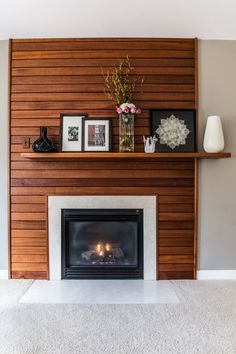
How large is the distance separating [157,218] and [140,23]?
187 cm

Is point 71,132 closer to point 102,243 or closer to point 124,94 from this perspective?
point 124,94

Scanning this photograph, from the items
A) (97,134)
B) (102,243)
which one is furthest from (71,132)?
(102,243)

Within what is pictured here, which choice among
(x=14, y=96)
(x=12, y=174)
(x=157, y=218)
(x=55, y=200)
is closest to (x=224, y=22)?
(x=157, y=218)

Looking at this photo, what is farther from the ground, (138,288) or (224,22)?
(224,22)

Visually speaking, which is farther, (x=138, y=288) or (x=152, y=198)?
(x=152, y=198)

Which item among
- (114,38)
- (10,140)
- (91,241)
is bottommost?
(91,241)

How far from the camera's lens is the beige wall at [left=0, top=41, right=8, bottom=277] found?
2828 mm

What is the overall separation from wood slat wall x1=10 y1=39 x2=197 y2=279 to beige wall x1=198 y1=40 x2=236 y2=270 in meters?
0.11

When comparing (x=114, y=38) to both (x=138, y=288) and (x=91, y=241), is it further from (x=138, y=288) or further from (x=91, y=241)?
(x=138, y=288)

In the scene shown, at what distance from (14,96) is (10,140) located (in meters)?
0.45

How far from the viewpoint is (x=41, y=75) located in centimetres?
281

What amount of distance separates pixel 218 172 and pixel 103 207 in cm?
123

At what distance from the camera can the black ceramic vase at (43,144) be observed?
2.64 meters

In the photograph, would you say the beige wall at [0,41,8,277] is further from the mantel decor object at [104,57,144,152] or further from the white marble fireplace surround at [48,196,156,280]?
the mantel decor object at [104,57,144,152]
